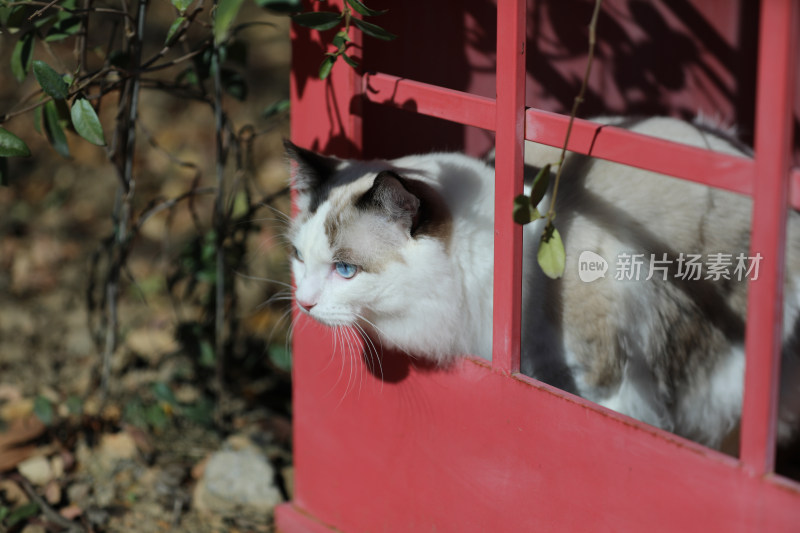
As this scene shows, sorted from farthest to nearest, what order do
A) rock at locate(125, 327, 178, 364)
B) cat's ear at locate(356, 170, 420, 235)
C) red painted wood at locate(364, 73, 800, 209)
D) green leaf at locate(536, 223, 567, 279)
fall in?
rock at locate(125, 327, 178, 364) < cat's ear at locate(356, 170, 420, 235) < green leaf at locate(536, 223, 567, 279) < red painted wood at locate(364, 73, 800, 209)

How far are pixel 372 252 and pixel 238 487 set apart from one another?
1.03 metres

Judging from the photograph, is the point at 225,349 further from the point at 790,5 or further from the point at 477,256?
the point at 790,5

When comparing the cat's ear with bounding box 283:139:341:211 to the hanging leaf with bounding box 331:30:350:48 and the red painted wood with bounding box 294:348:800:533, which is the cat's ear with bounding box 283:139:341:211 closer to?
the hanging leaf with bounding box 331:30:350:48

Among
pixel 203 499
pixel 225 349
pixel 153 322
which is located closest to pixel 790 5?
pixel 203 499

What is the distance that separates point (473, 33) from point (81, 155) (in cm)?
292

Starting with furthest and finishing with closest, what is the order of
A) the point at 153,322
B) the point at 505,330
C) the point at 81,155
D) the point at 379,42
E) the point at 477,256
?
the point at 81,155 < the point at 153,322 < the point at 379,42 < the point at 477,256 < the point at 505,330

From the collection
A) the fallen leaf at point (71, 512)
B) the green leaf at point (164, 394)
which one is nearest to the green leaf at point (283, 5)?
the green leaf at point (164, 394)

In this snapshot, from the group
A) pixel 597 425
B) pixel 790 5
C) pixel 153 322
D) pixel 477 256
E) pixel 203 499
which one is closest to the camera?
pixel 790 5

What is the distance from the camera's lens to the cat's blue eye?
5.24 ft

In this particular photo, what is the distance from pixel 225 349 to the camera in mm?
2723

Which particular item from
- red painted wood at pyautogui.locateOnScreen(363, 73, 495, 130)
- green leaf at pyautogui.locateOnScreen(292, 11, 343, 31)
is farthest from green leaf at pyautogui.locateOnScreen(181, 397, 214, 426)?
green leaf at pyautogui.locateOnScreen(292, 11, 343, 31)

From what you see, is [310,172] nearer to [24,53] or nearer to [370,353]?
[370,353]

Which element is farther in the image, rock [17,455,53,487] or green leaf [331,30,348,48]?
rock [17,455,53,487]

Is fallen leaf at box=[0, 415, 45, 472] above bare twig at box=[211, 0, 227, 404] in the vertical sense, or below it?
below
